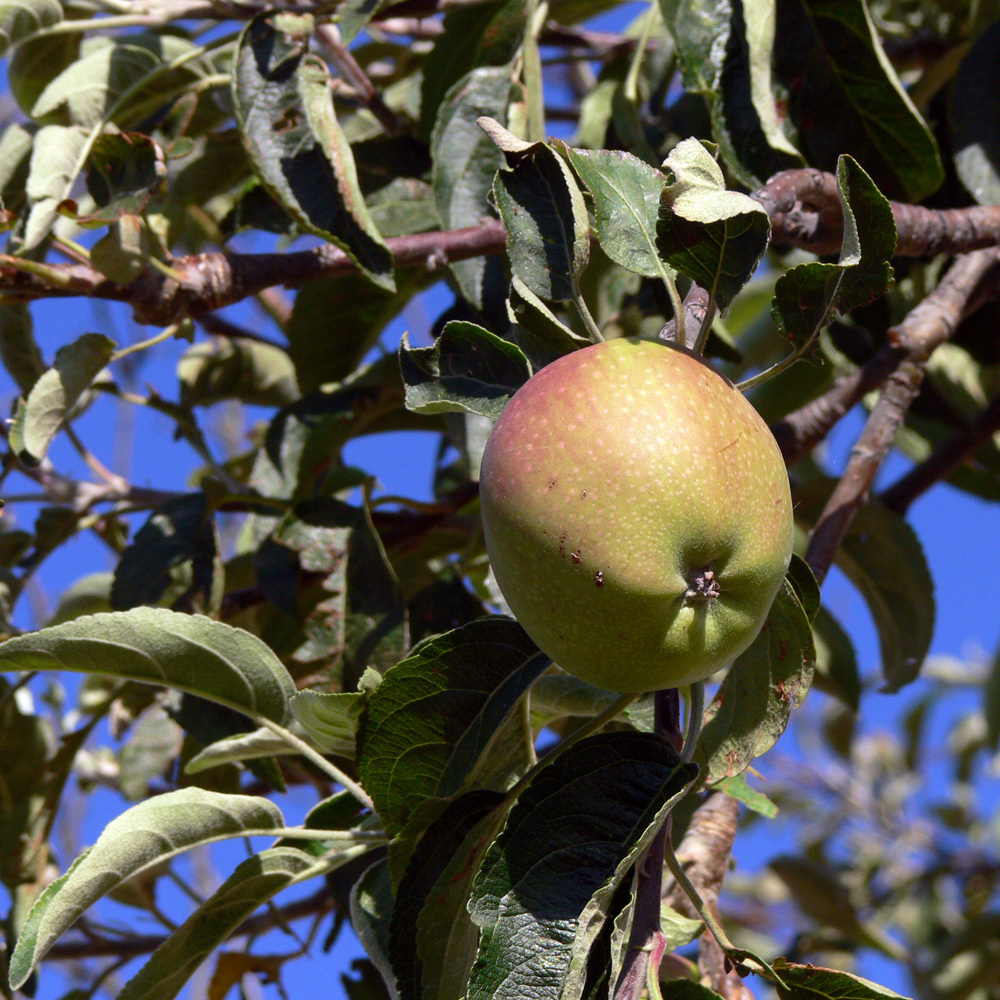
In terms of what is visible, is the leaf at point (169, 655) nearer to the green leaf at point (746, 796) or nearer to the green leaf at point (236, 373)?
the green leaf at point (746, 796)

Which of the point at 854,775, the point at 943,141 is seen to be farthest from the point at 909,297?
the point at 854,775

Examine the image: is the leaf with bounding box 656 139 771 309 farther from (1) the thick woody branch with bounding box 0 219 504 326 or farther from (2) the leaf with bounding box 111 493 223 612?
(2) the leaf with bounding box 111 493 223 612

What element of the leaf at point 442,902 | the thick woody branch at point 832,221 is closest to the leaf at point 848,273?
the thick woody branch at point 832,221

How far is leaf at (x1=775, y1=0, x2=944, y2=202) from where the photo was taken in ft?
4.61

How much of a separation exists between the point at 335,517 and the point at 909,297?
3.72ft

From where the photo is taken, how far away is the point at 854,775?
16.9 feet

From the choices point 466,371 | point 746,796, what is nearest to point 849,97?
point 466,371

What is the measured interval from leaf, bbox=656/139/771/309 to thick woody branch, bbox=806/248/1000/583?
467 mm

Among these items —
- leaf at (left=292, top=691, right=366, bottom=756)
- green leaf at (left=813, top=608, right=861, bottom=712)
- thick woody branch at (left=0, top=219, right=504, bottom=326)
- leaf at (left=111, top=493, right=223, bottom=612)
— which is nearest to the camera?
leaf at (left=292, top=691, right=366, bottom=756)

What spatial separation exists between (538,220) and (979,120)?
3.37 ft

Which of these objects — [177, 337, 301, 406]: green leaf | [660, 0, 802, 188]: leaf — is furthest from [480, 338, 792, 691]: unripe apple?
[177, 337, 301, 406]: green leaf

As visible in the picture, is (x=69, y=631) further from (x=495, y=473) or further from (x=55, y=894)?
(x=495, y=473)

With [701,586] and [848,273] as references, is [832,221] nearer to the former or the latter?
[848,273]

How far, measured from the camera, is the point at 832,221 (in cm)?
127
